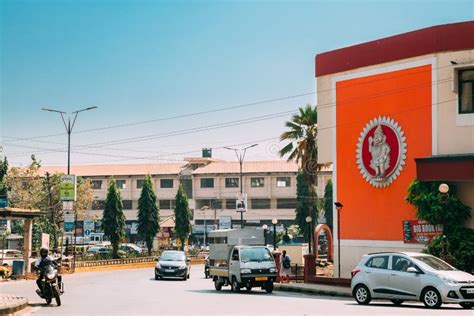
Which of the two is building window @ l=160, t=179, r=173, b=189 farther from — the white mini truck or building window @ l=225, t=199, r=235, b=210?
the white mini truck

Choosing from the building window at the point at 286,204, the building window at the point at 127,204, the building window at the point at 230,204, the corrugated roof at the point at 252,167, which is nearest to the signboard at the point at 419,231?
the corrugated roof at the point at 252,167

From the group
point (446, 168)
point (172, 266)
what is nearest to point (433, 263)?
point (446, 168)

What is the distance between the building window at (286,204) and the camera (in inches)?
3799

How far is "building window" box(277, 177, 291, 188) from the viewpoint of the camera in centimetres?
9588

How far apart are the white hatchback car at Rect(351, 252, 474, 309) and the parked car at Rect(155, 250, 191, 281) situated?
2003cm

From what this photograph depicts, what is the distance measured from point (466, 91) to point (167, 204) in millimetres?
76502

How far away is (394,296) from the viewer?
21.6 m

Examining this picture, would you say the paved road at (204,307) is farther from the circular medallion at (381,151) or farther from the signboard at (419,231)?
the circular medallion at (381,151)

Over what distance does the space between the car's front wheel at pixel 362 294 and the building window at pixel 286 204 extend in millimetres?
73494

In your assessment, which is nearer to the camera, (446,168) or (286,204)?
(446,168)

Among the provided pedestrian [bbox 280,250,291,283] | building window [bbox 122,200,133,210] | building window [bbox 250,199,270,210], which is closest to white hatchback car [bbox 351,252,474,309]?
pedestrian [bbox 280,250,291,283]

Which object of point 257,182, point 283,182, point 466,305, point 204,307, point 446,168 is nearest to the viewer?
point 466,305

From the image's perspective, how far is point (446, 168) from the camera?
28812 mm

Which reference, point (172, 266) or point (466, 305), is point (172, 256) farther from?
point (466, 305)
